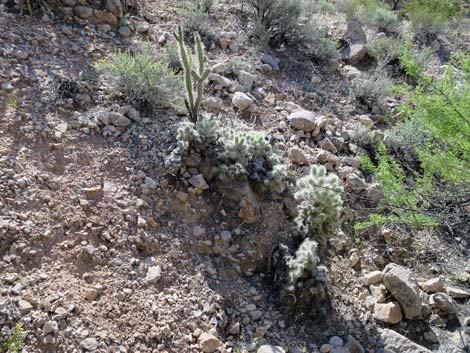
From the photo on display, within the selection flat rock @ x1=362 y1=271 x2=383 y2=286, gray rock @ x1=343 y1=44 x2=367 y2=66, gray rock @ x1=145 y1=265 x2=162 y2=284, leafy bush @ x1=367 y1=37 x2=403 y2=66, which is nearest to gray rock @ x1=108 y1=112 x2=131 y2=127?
gray rock @ x1=145 y1=265 x2=162 y2=284

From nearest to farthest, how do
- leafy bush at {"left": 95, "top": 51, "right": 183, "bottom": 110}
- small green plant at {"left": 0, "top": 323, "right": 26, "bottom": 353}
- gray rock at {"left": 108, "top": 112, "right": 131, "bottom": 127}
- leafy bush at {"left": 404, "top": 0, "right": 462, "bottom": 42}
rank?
1. small green plant at {"left": 0, "top": 323, "right": 26, "bottom": 353}
2. gray rock at {"left": 108, "top": 112, "right": 131, "bottom": 127}
3. leafy bush at {"left": 95, "top": 51, "right": 183, "bottom": 110}
4. leafy bush at {"left": 404, "top": 0, "right": 462, "bottom": 42}

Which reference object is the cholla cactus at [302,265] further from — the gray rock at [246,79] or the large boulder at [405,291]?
the gray rock at [246,79]

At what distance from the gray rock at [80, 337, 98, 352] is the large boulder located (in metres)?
2.42

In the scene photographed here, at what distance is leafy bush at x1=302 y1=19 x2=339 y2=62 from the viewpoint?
6770mm

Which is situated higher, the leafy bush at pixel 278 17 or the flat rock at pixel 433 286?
the leafy bush at pixel 278 17

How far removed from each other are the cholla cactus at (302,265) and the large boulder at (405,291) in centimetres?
72

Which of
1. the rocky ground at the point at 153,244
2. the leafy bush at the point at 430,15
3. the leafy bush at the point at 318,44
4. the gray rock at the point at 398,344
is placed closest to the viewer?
the rocky ground at the point at 153,244

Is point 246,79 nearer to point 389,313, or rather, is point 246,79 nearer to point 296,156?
point 296,156

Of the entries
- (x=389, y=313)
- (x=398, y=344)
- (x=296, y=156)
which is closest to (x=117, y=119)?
(x=296, y=156)

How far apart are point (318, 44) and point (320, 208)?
3702 mm

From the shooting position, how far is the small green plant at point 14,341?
8.77ft

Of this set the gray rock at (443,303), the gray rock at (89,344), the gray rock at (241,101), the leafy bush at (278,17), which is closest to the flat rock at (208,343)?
the gray rock at (89,344)

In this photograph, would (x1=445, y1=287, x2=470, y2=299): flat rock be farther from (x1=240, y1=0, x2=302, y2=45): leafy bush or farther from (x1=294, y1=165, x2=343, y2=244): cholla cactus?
(x1=240, y1=0, x2=302, y2=45): leafy bush

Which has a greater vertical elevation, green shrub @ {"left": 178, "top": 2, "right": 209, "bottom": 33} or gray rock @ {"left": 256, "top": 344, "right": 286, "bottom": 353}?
green shrub @ {"left": 178, "top": 2, "right": 209, "bottom": 33}
